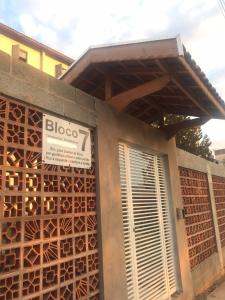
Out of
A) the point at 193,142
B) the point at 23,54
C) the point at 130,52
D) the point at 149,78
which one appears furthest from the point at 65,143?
the point at 23,54

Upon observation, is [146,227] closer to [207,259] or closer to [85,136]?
[85,136]

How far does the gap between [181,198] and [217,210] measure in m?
3.38

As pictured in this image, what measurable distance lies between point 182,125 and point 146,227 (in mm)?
2310

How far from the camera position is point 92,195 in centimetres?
391

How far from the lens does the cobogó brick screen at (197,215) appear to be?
7.11m

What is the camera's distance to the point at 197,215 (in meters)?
7.77

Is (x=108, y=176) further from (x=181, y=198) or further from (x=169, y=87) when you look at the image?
(x=181, y=198)

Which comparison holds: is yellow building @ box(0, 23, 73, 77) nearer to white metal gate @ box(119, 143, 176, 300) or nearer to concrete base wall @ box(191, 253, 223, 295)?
white metal gate @ box(119, 143, 176, 300)

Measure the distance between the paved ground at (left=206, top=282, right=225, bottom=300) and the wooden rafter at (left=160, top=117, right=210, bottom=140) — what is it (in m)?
3.57

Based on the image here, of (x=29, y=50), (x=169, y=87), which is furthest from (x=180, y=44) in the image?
(x=29, y=50)

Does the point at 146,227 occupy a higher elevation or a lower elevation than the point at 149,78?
lower

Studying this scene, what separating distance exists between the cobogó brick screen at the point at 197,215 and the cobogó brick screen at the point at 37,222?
396cm

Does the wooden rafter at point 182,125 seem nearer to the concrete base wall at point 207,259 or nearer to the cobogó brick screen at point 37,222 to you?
the concrete base wall at point 207,259

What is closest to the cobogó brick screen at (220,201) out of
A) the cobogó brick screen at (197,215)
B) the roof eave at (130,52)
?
the cobogó brick screen at (197,215)
